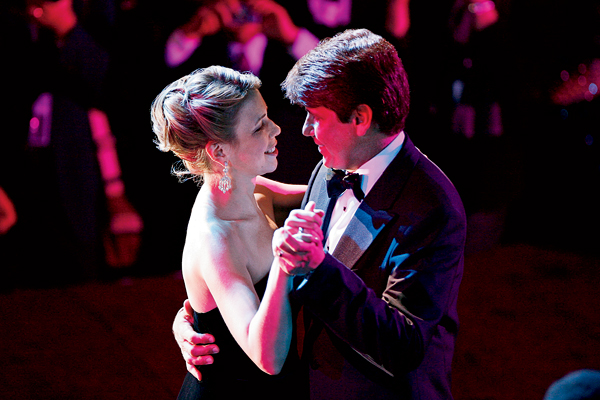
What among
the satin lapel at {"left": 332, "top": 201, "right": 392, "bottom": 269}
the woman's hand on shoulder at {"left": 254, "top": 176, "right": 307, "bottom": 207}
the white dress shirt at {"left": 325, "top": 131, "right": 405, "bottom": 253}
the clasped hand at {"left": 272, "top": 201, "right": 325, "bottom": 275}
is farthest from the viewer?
the woman's hand on shoulder at {"left": 254, "top": 176, "right": 307, "bottom": 207}

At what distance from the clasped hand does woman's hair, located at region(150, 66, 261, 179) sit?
0.65 metres

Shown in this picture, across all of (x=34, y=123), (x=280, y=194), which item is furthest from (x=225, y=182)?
(x=34, y=123)

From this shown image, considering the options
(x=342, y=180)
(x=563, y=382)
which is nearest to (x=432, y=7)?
(x=342, y=180)

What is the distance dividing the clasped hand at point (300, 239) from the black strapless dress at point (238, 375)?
1.99 feet

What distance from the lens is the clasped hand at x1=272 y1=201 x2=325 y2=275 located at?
1.06 metres

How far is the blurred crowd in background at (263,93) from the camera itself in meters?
3.97

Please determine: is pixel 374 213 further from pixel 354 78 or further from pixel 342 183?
pixel 354 78

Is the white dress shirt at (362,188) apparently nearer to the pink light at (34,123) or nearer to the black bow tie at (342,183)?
the black bow tie at (342,183)

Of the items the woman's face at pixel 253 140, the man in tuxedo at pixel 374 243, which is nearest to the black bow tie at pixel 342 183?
the man in tuxedo at pixel 374 243

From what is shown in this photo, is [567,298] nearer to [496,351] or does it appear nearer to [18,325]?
[496,351]

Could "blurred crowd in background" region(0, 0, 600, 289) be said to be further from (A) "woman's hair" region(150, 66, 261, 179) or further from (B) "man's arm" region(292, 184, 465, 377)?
(B) "man's arm" region(292, 184, 465, 377)

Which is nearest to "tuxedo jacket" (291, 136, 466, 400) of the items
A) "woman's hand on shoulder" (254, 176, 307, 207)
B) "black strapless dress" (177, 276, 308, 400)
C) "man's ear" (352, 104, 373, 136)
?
"man's ear" (352, 104, 373, 136)

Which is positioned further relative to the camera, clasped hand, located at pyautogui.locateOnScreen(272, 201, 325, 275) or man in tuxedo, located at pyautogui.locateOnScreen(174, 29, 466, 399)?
man in tuxedo, located at pyautogui.locateOnScreen(174, 29, 466, 399)

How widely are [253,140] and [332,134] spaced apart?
33 centimetres
